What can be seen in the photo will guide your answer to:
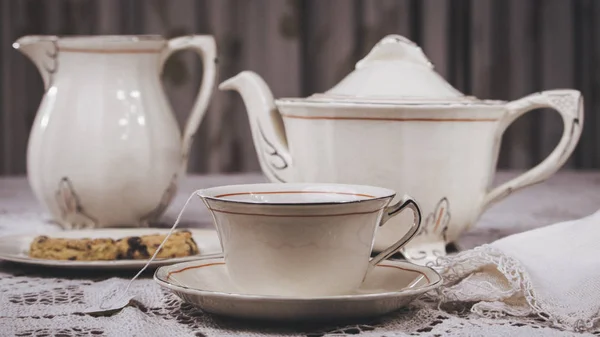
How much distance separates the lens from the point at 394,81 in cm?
80

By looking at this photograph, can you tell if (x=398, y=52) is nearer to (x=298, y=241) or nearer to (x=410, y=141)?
(x=410, y=141)

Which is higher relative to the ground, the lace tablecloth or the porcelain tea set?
the porcelain tea set

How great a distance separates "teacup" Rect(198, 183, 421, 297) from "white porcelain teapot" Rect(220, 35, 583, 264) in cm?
18

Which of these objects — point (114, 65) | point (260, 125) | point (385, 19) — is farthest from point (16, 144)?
point (260, 125)

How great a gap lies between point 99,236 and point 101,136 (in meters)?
→ 0.13

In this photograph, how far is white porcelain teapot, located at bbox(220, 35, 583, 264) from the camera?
2.45 feet

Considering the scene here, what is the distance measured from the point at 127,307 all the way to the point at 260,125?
0.31m

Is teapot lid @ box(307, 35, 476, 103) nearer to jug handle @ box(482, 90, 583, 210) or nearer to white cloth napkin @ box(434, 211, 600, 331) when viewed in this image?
jug handle @ box(482, 90, 583, 210)

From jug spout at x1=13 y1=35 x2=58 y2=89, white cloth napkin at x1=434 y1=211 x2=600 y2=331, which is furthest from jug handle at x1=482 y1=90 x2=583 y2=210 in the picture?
jug spout at x1=13 y1=35 x2=58 y2=89

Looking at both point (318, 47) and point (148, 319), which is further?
point (318, 47)

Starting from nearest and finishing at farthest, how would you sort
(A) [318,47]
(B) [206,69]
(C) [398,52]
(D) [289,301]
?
(D) [289,301]
(C) [398,52]
(B) [206,69]
(A) [318,47]

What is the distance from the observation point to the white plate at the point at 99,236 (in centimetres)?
69

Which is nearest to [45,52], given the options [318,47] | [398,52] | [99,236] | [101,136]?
[101,136]

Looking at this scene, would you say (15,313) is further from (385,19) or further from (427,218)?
(385,19)
